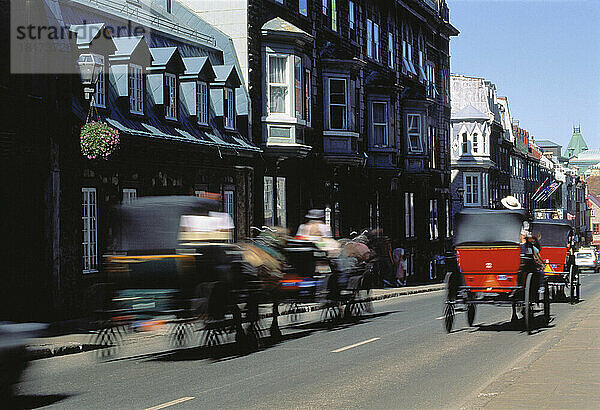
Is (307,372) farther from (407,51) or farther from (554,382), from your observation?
(407,51)

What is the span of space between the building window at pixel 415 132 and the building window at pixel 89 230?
88.8 ft

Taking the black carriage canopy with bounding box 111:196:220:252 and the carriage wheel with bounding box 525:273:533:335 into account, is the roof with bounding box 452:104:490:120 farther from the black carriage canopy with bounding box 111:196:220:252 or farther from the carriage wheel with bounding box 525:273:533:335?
the black carriage canopy with bounding box 111:196:220:252

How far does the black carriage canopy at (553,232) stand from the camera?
27416mm

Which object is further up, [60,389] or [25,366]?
[25,366]

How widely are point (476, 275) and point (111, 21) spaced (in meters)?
13.2

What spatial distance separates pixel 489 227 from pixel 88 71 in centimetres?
947

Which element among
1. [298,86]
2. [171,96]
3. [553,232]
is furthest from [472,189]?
[171,96]

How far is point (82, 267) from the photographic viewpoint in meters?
22.4

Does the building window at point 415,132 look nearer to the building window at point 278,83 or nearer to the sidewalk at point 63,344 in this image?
the building window at point 278,83

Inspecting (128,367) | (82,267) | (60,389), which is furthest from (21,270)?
(60,389)

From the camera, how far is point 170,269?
1348 centimetres

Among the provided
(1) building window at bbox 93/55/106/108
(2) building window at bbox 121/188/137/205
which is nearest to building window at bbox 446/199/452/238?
(2) building window at bbox 121/188/137/205

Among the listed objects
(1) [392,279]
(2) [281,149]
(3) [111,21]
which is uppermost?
(3) [111,21]

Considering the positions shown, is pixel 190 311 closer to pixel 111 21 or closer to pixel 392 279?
pixel 111 21
